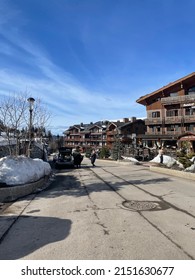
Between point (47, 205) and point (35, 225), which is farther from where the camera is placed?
point (47, 205)

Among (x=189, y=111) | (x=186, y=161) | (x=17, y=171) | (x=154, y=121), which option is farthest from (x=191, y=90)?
(x=17, y=171)

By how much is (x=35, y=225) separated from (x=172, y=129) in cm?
4504

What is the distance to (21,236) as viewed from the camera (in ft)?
20.4

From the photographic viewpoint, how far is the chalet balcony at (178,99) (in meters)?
45.7

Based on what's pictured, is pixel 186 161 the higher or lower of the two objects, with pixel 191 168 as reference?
higher

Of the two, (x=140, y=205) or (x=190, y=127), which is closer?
(x=140, y=205)

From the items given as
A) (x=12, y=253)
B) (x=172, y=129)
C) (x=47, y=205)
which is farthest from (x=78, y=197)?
(x=172, y=129)

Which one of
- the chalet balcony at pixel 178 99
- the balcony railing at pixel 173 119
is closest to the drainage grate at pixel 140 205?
the chalet balcony at pixel 178 99

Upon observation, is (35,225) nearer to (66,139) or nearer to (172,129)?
(172,129)

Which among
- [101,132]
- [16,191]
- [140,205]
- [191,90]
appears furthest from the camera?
[101,132]

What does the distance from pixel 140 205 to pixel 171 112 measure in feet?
142

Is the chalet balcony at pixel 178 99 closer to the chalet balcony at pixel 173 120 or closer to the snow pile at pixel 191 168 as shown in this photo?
the chalet balcony at pixel 173 120

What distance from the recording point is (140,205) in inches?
356

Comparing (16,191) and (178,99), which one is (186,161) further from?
(178,99)
